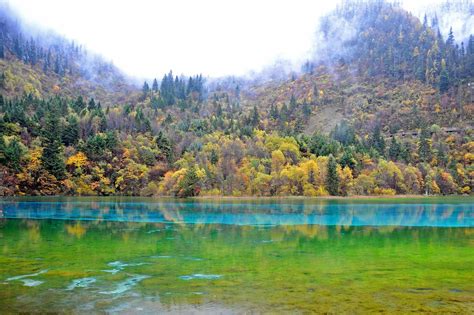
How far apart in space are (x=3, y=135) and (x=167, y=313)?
114090mm

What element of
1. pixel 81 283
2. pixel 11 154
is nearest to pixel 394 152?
pixel 11 154

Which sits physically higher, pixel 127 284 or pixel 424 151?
pixel 424 151

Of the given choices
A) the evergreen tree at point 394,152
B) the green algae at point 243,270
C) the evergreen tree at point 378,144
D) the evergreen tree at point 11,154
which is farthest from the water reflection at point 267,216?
the evergreen tree at point 378,144

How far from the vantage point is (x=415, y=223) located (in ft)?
143

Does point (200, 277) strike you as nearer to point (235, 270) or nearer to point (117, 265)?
point (235, 270)

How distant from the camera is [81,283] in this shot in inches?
690

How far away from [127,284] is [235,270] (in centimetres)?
471

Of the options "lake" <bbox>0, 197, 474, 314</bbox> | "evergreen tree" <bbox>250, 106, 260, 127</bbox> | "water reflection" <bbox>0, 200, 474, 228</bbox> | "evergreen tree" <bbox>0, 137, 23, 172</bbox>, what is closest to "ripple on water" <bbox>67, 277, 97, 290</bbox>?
"lake" <bbox>0, 197, 474, 314</bbox>

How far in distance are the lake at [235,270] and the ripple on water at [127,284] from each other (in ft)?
0.13

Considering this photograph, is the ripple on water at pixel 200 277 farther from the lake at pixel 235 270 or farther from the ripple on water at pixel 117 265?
the ripple on water at pixel 117 265

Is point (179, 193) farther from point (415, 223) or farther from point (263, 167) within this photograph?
point (415, 223)

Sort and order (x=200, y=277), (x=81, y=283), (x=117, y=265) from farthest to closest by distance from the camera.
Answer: (x=117, y=265)
(x=200, y=277)
(x=81, y=283)

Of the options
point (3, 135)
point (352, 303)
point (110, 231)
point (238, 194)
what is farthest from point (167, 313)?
point (3, 135)

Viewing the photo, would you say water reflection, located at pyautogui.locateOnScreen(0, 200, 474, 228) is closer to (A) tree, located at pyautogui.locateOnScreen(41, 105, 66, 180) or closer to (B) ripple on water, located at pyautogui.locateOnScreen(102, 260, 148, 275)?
(B) ripple on water, located at pyautogui.locateOnScreen(102, 260, 148, 275)
